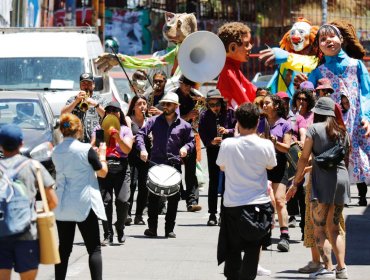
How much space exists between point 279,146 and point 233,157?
11.7 feet

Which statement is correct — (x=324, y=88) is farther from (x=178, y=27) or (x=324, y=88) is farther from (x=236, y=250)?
(x=178, y=27)

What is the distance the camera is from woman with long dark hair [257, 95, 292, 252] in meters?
13.7

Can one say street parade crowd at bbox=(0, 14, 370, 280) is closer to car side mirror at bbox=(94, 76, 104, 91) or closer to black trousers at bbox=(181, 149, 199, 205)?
black trousers at bbox=(181, 149, 199, 205)

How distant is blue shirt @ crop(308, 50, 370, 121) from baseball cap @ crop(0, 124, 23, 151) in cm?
744

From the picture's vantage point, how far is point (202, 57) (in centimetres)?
1745

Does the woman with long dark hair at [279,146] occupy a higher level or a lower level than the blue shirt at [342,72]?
lower

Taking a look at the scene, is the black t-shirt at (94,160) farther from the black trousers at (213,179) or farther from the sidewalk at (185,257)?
the black trousers at (213,179)

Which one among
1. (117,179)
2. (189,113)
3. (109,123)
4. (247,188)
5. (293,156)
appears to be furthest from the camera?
(189,113)

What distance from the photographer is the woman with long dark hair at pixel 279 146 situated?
1369 centimetres

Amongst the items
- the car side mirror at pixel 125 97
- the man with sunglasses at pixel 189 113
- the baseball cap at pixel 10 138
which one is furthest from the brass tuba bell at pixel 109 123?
the car side mirror at pixel 125 97

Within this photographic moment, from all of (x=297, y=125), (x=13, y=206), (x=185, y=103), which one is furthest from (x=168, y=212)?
(x=13, y=206)

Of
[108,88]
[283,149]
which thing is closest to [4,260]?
[283,149]

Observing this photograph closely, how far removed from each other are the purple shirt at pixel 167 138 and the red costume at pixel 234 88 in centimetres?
140

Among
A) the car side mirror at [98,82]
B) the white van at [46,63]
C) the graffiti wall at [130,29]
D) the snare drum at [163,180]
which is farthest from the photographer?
the graffiti wall at [130,29]
